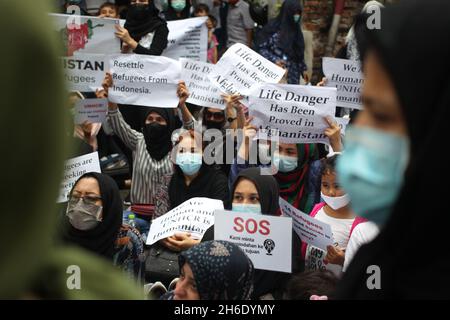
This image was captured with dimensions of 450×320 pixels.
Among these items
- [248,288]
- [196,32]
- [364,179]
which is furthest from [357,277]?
[196,32]

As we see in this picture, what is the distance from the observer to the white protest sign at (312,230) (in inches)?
173

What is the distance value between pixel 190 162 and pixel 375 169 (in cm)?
439

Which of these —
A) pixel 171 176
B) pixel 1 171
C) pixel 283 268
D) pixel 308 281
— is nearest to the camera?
pixel 1 171

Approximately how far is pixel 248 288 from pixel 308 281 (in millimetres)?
817

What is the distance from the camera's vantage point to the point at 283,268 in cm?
423

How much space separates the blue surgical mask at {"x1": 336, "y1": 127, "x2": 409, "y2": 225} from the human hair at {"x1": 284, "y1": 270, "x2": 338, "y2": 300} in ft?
7.23

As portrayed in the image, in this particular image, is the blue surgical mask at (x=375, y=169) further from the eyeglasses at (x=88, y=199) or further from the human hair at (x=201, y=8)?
the human hair at (x=201, y=8)

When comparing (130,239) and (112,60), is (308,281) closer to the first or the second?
(130,239)

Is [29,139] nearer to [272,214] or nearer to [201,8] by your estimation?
[272,214]

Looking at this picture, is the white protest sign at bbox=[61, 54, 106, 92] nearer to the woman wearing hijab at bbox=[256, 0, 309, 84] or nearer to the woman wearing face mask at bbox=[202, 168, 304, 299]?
the woman wearing face mask at bbox=[202, 168, 304, 299]

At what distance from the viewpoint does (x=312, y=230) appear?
14.7ft

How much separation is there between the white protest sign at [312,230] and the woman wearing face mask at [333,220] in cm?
8

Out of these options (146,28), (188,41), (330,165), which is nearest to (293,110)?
(330,165)

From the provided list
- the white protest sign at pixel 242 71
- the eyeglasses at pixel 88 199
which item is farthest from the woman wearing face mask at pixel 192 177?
the eyeglasses at pixel 88 199
